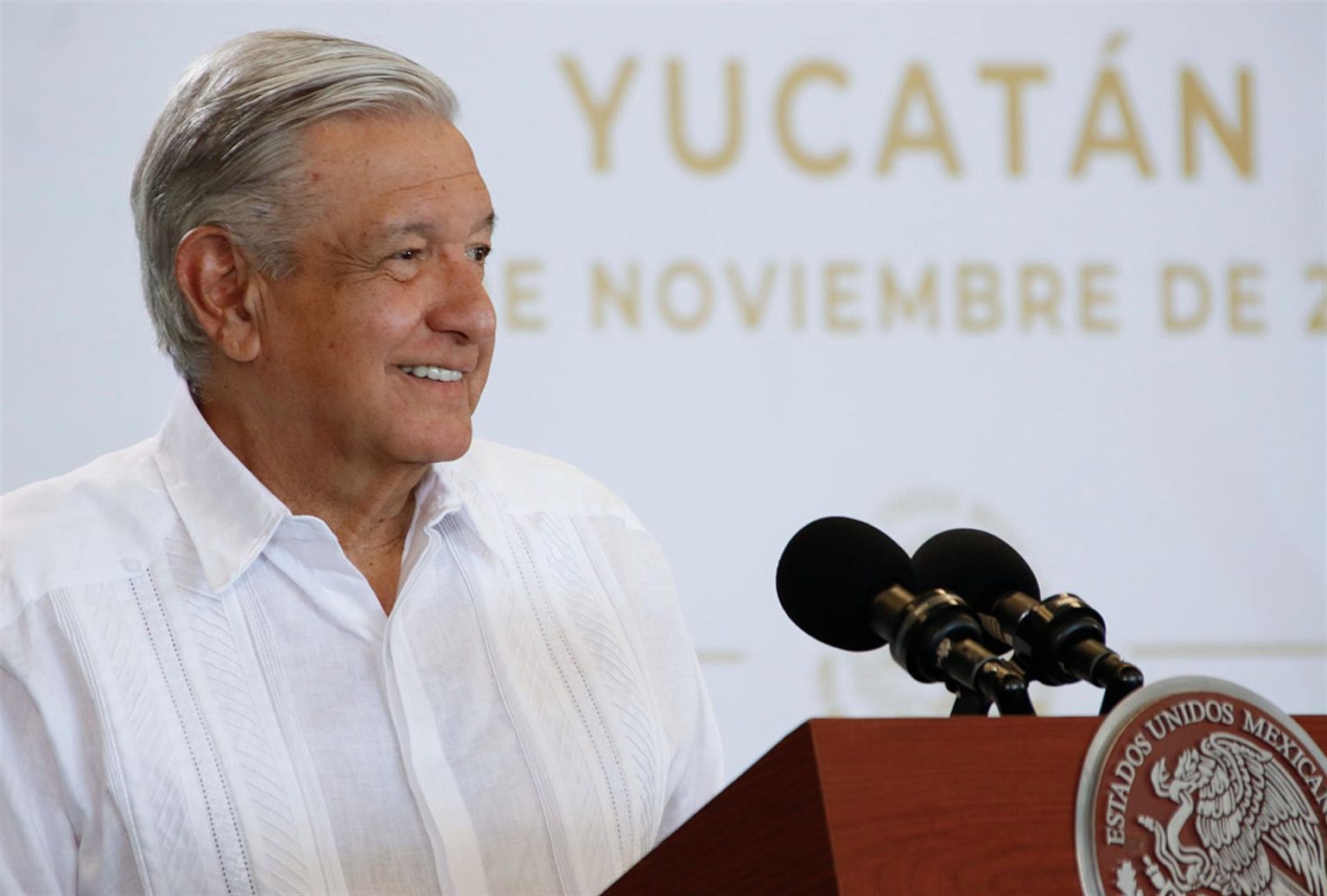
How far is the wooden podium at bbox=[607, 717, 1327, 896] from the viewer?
107cm

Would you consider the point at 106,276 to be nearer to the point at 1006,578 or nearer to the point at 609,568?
the point at 609,568

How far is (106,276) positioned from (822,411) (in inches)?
47.5

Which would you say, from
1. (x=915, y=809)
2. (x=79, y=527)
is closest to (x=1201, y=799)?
(x=915, y=809)

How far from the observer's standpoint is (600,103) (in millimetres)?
3027

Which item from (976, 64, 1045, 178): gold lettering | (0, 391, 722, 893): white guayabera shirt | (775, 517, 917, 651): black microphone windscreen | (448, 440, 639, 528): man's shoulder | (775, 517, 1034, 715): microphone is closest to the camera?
(775, 517, 1034, 715): microphone

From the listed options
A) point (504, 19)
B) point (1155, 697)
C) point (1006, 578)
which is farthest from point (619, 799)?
point (504, 19)

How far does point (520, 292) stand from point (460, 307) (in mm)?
1060

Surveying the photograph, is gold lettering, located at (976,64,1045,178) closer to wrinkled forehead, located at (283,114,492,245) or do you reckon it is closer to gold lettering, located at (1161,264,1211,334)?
gold lettering, located at (1161,264,1211,334)

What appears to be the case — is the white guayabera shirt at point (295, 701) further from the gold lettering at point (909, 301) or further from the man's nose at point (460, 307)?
the gold lettering at point (909, 301)

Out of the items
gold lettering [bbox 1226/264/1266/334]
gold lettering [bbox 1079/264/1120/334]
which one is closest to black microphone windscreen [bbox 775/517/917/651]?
gold lettering [bbox 1079/264/1120/334]

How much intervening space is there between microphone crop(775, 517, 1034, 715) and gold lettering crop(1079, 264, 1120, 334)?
5.97ft

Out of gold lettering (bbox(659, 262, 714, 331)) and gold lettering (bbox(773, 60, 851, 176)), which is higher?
gold lettering (bbox(773, 60, 851, 176))

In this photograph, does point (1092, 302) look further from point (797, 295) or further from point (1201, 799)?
point (1201, 799)

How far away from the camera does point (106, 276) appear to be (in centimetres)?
282
